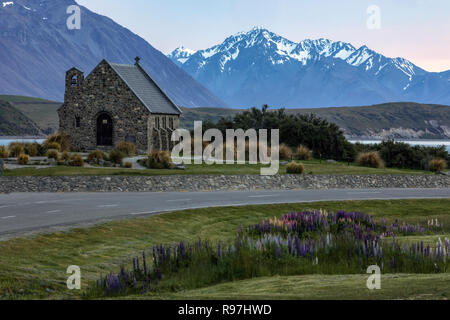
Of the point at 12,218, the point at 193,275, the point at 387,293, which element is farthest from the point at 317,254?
the point at 12,218

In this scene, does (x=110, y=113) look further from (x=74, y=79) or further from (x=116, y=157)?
(x=116, y=157)

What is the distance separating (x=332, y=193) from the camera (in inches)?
1283

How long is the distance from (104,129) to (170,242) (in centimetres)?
3594

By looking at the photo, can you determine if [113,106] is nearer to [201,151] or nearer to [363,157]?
[201,151]

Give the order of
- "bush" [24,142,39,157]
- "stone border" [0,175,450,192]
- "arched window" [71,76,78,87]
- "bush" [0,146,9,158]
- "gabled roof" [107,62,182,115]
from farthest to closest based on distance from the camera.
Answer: "arched window" [71,76,78,87]
"gabled roof" [107,62,182,115]
"bush" [24,142,39,157]
"bush" [0,146,9,158]
"stone border" [0,175,450,192]

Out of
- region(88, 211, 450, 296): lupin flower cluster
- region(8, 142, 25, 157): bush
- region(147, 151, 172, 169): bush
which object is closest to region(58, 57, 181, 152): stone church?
region(8, 142, 25, 157): bush

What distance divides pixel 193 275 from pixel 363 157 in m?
38.0

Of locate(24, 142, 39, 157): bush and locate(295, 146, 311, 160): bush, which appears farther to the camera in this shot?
locate(295, 146, 311, 160): bush

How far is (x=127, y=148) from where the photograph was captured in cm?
4731

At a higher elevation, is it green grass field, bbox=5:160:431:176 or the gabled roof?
the gabled roof

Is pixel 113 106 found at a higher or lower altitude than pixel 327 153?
higher

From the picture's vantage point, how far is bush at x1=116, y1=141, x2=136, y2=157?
47.1 metres

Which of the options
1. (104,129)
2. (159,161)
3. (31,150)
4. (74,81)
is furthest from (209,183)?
(74,81)

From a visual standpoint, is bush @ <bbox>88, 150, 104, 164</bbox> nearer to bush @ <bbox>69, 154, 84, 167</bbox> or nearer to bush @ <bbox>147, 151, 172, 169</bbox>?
bush @ <bbox>69, 154, 84, 167</bbox>
